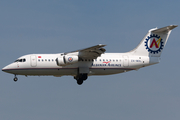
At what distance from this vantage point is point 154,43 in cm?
2664

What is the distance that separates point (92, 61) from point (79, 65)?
1011 mm

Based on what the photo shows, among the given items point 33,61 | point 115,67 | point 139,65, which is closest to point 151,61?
point 139,65

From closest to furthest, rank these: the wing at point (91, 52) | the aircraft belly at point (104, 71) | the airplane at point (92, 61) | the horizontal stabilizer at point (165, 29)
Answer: the wing at point (91, 52)
the airplane at point (92, 61)
the aircraft belly at point (104, 71)
the horizontal stabilizer at point (165, 29)

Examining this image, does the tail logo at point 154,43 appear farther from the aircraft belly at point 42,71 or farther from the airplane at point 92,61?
the aircraft belly at point 42,71

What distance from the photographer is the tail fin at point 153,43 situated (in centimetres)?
2641

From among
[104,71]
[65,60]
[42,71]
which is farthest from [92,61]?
[42,71]

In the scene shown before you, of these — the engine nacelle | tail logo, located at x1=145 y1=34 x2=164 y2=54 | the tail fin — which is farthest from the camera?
tail logo, located at x1=145 y1=34 x2=164 y2=54

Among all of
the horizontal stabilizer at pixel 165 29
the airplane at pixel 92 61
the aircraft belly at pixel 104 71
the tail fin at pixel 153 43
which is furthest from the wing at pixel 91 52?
the horizontal stabilizer at pixel 165 29

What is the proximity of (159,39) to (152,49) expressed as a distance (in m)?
0.96

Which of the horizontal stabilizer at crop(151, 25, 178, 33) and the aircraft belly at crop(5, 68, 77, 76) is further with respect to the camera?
the horizontal stabilizer at crop(151, 25, 178, 33)

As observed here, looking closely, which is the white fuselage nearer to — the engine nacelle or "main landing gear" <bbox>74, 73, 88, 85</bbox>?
"main landing gear" <bbox>74, 73, 88, 85</bbox>

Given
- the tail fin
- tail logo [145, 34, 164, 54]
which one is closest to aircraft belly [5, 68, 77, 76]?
the tail fin

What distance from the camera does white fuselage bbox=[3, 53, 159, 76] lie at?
80.9ft

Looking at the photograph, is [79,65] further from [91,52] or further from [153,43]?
[153,43]
